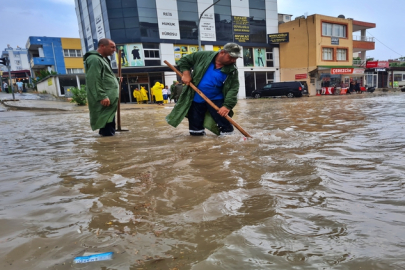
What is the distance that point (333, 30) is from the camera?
3017 cm

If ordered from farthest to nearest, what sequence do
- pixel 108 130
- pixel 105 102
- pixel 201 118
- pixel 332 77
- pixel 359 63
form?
pixel 359 63 → pixel 332 77 → pixel 108 130 → pixel 201 118 → pixel 105 102

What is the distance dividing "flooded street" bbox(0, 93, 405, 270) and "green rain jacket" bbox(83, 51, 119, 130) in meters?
1.26

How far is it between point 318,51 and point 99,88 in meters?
28.9

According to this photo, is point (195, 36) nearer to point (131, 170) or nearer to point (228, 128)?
point (228, 128)

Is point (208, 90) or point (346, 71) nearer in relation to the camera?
point (208, 90)

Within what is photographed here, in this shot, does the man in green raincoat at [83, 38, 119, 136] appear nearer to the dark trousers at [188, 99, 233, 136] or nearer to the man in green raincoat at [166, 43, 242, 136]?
the man in green raincoat at [166, 43, 242, 136]

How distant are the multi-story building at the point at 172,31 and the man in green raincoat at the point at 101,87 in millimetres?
18662

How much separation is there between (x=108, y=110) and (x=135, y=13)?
2032 cm

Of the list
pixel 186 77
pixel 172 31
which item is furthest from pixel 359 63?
pixel 186 77

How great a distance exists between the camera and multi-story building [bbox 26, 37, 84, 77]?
34250mm

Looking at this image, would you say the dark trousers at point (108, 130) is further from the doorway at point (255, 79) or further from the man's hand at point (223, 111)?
the doorway at point (255, 79)

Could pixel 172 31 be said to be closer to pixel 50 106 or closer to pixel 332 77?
pixel 50 106

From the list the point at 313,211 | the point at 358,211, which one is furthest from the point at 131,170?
the point at 358,211

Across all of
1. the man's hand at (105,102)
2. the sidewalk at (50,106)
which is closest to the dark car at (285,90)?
the sidewalk at (50,106)
